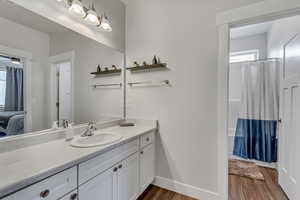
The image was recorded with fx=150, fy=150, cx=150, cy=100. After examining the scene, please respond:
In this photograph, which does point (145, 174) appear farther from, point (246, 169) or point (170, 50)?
point (246, 169)

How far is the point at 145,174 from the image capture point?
1.85 m

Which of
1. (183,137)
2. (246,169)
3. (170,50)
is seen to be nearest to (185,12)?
(170,50)

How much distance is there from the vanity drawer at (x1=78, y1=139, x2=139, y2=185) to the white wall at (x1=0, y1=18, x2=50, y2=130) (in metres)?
0.65

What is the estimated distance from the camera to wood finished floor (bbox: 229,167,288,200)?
1.92 m

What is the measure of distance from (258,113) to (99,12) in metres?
3.13

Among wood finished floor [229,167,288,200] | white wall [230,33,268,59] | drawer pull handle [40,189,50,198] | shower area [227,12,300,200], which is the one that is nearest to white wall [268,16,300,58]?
shower area [227,12,300,200]

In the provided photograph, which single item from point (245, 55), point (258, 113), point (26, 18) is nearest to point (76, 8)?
point (26, 18)

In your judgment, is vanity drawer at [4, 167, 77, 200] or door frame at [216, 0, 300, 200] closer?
vanity drawer at [4, 167, 77, 200]

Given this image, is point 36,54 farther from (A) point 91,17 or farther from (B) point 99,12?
(B) point 99,12

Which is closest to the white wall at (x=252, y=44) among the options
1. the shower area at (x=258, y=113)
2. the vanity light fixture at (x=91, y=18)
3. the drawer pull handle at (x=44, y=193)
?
the shower area at (x=258, y=113)

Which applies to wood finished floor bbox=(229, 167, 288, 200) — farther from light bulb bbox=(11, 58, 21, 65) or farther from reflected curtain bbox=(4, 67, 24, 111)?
light bulb bbox=(11, 58, 21, 65)

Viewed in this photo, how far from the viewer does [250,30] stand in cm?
313

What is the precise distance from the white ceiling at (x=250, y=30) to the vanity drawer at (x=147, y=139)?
8.98ft

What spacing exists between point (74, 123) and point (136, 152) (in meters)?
0.76
